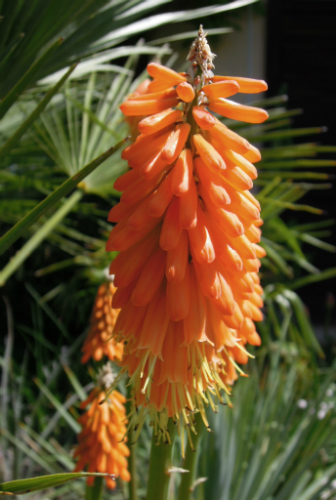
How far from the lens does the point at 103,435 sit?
2.70 feet

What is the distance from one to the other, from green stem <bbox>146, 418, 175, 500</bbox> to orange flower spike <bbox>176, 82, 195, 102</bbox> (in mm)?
448

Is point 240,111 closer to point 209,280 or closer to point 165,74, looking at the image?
point 165,74

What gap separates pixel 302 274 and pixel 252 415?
281 centimetres

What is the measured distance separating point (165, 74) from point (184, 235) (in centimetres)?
23

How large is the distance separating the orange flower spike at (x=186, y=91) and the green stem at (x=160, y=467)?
448mm

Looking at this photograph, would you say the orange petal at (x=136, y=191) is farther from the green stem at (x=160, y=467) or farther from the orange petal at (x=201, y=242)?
the green stem at (x=160, y=467)

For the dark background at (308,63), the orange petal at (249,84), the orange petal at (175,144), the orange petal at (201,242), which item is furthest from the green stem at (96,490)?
the dark background at (308,63)

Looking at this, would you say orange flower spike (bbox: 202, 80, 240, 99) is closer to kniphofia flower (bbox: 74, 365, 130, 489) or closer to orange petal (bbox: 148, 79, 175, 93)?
orange petal (bbox: 148, 79, 175, 93)

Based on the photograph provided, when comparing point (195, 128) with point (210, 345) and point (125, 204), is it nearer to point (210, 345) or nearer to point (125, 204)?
point (125, 204)

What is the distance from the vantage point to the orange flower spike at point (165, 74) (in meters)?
0.59

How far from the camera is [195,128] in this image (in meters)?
0.61

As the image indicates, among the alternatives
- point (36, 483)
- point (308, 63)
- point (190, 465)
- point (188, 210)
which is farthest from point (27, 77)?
point (308, 63)

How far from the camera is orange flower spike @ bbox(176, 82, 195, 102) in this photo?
54cm

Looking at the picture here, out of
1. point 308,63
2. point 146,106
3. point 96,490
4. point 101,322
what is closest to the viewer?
point 146,106
